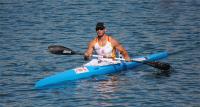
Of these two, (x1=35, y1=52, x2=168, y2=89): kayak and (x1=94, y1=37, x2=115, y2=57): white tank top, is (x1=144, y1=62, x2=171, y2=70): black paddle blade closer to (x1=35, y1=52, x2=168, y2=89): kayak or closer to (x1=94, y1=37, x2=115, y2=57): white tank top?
(x1=35, y1=52, x2=168, y2=89): kayak

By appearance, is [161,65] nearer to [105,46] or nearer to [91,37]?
[105,46]

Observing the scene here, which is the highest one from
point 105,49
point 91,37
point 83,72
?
point 105,49

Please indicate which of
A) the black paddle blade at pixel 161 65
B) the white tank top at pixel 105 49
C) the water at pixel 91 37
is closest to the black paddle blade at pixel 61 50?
the water at pixel 91 37

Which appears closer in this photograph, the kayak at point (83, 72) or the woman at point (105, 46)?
the kayak at point (83, 72)

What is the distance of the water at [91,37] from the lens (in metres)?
21.0

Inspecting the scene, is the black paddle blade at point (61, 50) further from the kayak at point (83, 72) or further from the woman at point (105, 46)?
the kayak at point (83, 72)

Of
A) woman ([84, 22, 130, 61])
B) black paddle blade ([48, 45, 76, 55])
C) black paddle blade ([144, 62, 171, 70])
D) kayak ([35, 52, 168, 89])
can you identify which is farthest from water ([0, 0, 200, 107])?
woman ([84, 22, 130, 61])

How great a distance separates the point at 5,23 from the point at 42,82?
14093 mm

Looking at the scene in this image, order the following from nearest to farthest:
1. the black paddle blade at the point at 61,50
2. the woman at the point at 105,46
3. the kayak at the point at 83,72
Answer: the kayak at the point at 83,72 → the woman at the point at 105,46 → the black paddle blade at the point at 61,50

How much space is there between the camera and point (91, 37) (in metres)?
31.9

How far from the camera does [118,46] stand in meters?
23.9

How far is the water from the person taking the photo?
68.7 feet

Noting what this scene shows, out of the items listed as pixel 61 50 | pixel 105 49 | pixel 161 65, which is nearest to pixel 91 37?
pixel 61 50

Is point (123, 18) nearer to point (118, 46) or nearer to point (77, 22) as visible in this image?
point (77, 22)
